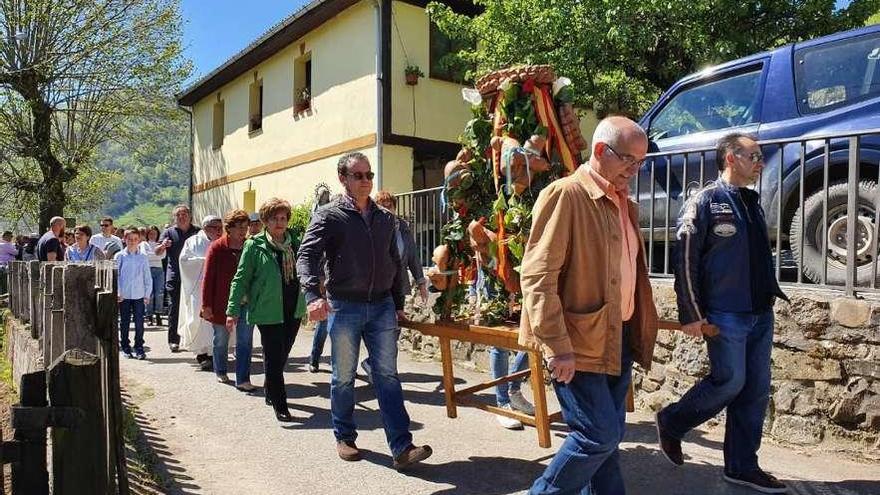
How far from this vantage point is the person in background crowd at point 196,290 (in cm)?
791

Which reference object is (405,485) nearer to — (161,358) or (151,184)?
(161,358)

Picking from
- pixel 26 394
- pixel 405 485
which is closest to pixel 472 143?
pixel 405 485

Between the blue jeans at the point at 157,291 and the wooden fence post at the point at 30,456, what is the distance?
33.6 ft

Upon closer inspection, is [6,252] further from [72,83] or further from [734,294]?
[734,294]

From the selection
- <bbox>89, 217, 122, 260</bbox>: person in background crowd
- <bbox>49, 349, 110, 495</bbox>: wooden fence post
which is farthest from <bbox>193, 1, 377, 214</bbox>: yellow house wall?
<bbox>49, 349, 110, 495</bbox>: wooden fence post

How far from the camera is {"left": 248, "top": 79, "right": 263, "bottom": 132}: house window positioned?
18.6 m

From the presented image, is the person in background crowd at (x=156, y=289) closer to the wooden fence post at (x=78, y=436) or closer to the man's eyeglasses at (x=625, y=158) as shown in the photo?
the wooden fence post at (x=78, y=436)

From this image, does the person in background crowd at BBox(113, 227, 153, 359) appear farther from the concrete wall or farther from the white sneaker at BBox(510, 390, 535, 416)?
the white sneaker at BBox(510, 390, 535, 416)

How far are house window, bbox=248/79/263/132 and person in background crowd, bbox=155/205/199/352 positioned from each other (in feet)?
31.7

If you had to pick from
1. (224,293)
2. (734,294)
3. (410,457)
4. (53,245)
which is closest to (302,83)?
(53,245)

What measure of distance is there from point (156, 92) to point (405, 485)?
2181 cm

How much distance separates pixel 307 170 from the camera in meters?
15.5

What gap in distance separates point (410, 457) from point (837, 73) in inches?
169

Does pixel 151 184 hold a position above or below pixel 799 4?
above
